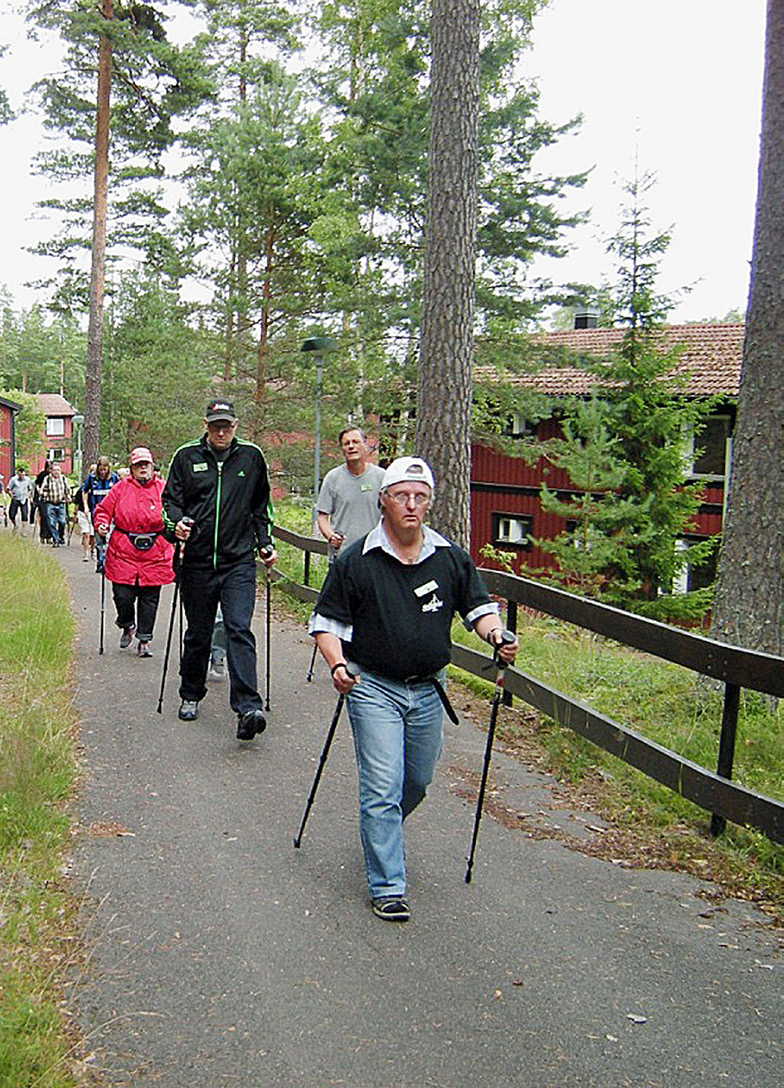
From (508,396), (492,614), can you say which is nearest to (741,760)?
(492,614)

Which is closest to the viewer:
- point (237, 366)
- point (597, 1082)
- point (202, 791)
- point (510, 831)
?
point (597, 1082)

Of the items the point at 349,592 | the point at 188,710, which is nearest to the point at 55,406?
the point at 188,710

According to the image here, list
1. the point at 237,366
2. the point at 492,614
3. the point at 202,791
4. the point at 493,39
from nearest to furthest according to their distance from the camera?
the point at 492,614, the point at 202,791, the point at 493,39, the point at 237,366

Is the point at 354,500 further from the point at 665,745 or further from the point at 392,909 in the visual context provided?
the point at 392,909

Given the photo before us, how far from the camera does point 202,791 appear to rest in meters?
6.43

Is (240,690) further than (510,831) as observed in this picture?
Yes

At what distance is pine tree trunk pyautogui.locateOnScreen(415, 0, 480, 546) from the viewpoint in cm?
1081

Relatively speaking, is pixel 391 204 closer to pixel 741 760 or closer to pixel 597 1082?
pixel 741 760

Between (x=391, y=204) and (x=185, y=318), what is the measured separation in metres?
7.38

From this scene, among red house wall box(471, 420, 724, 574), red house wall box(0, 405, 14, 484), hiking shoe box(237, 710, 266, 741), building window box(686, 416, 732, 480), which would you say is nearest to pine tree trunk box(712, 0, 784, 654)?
hiking shoe box(237, 710, 266, 741)

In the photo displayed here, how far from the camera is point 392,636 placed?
491cm

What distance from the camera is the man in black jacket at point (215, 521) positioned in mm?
7750

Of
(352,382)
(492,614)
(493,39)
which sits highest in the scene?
(493,39)

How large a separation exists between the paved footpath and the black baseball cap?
2.36 metres
